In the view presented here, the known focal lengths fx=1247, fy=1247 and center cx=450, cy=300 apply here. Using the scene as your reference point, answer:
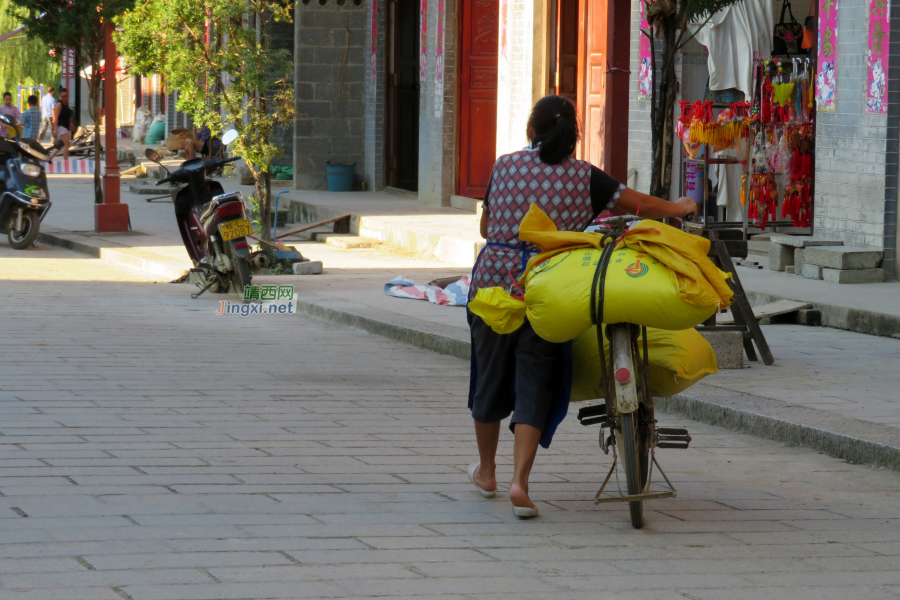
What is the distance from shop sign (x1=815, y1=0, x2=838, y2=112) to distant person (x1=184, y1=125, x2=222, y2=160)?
55.9 feet

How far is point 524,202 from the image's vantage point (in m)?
4.72

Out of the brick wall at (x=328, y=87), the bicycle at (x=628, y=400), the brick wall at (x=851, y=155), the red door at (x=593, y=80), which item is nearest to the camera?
the bicycle at (x=628, y=400)

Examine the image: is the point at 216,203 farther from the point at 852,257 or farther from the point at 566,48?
the point at 566,48

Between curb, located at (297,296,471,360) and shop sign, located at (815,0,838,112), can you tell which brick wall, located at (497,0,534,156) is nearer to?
shop sign, located at (815,0,838,112)

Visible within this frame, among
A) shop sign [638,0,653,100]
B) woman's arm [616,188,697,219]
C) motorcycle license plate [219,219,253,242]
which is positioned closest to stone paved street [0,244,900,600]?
woman's arm [616,188,697,219]

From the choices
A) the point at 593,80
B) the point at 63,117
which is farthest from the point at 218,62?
the point at 63,117

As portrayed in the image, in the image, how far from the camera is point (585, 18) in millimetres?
14820

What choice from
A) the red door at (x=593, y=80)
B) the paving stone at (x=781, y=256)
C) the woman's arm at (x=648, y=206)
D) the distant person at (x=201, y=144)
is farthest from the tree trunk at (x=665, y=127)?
the distant person at (x=201, y=144)

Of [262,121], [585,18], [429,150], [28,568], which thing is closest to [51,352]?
[28,568]

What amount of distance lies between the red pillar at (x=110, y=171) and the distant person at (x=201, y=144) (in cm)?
973

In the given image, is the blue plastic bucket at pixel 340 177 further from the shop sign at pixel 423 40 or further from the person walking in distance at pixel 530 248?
the person walking in distance at pixel 530 248

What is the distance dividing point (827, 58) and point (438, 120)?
26.1 feet

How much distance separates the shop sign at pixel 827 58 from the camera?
10.7m

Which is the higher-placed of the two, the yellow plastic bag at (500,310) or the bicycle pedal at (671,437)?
the yellow plastic bag at (500,310)
